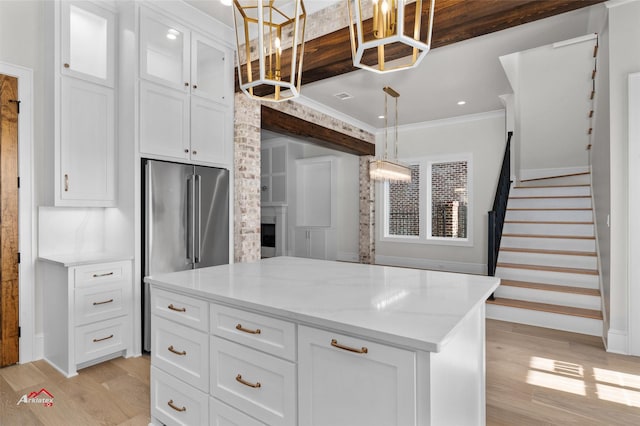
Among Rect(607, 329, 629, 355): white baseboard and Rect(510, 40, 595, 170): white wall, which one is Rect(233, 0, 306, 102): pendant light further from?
Rect(510, 40, 595, 170): white wall

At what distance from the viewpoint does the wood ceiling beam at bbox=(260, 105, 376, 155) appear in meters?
4.73


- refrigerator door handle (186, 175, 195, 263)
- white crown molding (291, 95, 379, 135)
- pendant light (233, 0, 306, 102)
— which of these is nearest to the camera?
pendant light (233, 0, 306, 102)

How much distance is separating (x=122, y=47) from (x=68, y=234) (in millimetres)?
1720

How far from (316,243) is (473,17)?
6052 millimetres

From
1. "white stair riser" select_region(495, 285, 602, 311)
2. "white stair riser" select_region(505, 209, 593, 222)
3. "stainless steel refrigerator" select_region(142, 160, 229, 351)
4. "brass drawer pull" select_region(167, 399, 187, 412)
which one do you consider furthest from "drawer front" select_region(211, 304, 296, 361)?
"white stair riser" select_region(505, 209, 593, 222)

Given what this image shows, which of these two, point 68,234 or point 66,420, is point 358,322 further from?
point 68,234

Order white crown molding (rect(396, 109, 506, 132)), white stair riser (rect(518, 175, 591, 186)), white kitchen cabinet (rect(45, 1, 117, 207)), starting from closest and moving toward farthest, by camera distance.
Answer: white kitchen cabinet (rect(45, 1, 117, 207)) → white stair riser (rect(518, 175, 591, 186)) → white crown molding (rect(396, 109, 506, 132))

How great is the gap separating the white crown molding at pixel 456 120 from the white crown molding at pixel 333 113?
694 millimetres

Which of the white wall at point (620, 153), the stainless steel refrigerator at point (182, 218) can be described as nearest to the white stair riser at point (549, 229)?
the white wall at point (620, 153)

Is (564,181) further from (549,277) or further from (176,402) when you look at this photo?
(176,402)

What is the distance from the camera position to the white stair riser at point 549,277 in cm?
396

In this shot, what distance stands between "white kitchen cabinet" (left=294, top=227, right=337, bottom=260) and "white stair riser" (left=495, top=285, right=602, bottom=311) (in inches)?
161

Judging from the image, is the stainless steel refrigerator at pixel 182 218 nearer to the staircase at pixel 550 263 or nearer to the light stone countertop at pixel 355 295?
the light stone countertop at pixel 355 295

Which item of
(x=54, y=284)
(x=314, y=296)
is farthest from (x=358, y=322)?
(x=54, y=284)
